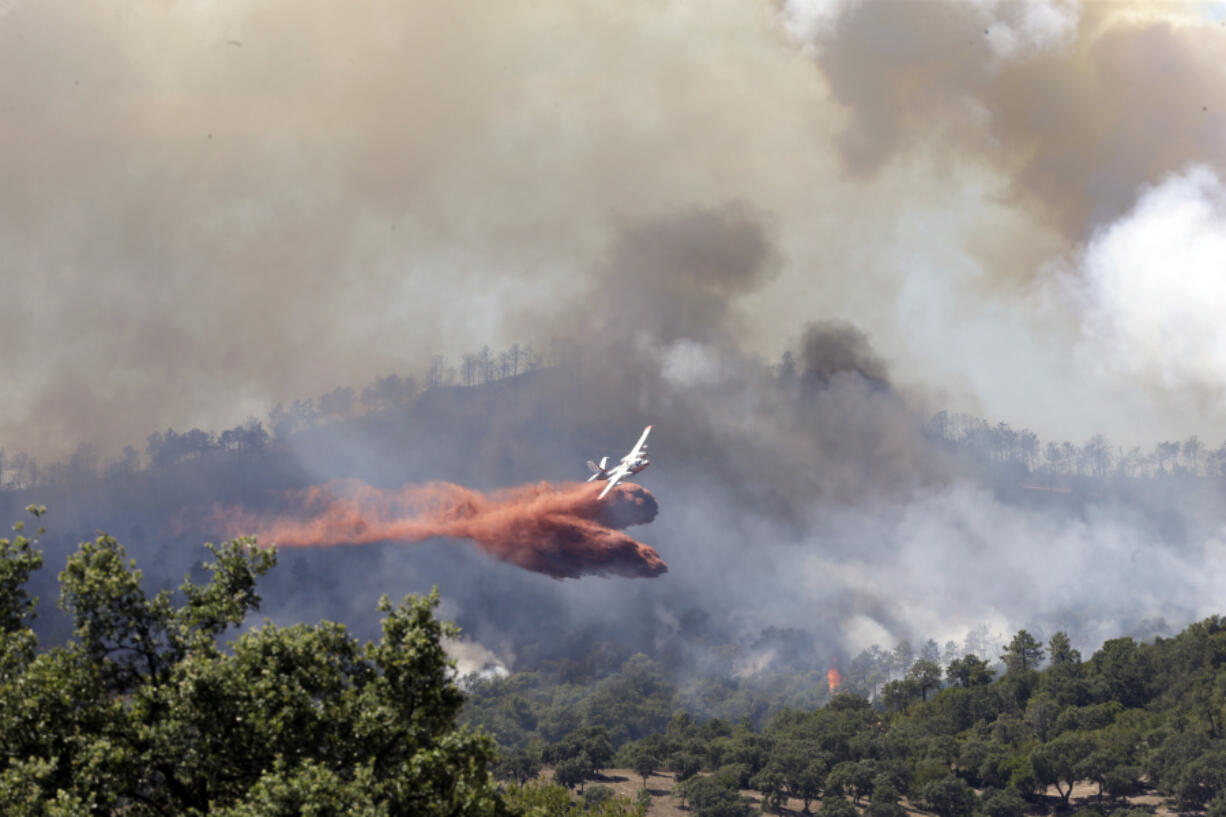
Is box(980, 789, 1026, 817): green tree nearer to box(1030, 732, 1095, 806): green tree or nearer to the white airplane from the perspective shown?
box(1030, 732, 1095, 806): green tree

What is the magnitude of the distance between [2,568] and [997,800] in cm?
18042

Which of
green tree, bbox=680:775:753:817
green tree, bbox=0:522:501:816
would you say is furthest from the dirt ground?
green tree, bbox=0:522:501:816

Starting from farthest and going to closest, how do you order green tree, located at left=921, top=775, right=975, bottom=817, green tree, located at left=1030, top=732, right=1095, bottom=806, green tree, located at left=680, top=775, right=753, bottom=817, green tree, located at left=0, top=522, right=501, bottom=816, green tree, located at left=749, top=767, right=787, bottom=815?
green tree, located at left=749, top=767, right=787, bottom=815, green tree, located at left=1030, top=732, right=1095, bottom=806, green tree, located at left=921, top=775, right=975, bottom=817, green tree, located at left=680, top=775, right=753, bottom=817, green tree, located at left=0, top=522, right=501, bottom=816

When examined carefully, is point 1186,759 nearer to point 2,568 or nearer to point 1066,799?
point 1066,799

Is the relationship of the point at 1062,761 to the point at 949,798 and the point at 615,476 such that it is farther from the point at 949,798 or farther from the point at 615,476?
the point at 615,476

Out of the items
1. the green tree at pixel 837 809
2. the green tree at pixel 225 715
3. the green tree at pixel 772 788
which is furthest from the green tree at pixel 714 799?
the green tree at pixel 225 715

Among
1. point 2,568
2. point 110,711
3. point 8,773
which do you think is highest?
point 2,568

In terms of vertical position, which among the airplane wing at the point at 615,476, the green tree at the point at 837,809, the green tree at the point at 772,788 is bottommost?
the green tree at the point at 837,809

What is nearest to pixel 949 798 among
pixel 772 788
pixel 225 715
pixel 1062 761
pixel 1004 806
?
pixel 1004 806

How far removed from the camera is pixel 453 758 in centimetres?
3584

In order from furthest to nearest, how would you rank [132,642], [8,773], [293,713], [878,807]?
[878,807] → [132,642] → [293,713] → [8,773]

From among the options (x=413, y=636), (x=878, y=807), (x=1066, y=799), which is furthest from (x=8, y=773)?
(x=1066, y=799)

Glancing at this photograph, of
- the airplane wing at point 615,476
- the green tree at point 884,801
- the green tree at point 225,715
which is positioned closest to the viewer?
the green tree at point 225,715

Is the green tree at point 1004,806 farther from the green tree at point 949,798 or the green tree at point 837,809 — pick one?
the green tree at point 837,809
